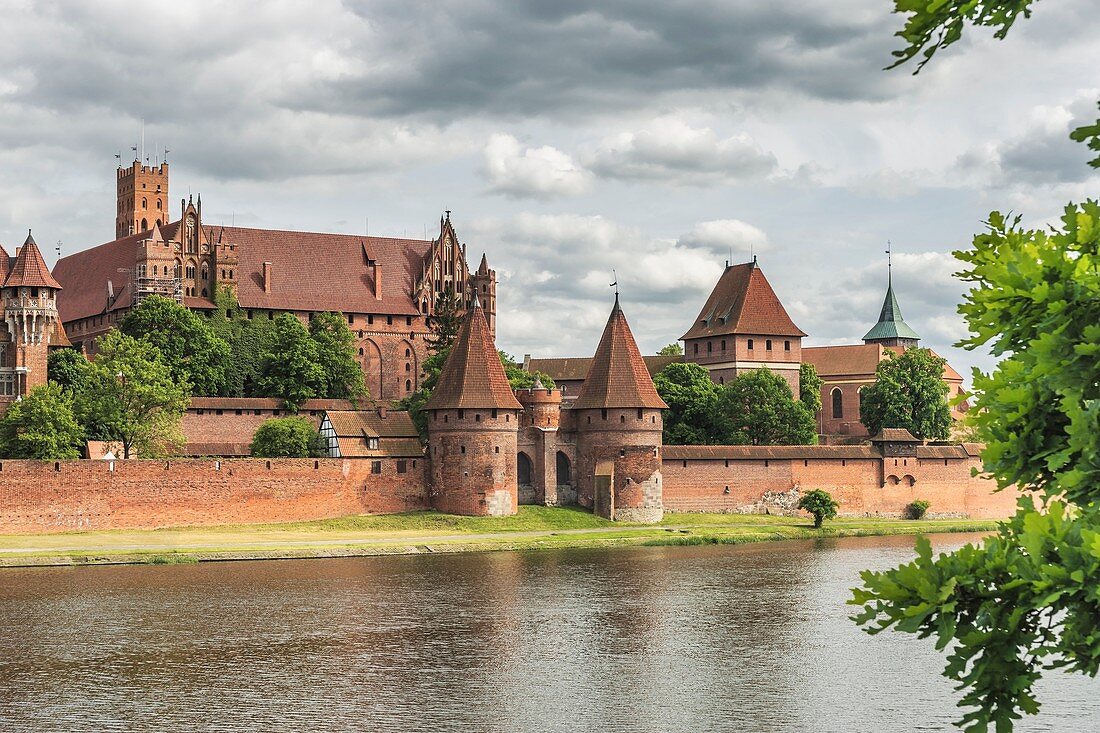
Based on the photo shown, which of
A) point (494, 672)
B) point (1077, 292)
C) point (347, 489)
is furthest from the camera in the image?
point (347, 489)

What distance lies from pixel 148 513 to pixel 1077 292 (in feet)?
131

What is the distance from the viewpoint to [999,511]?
192ft

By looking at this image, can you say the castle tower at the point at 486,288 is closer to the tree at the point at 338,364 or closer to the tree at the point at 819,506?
the tree at the point at 338,364

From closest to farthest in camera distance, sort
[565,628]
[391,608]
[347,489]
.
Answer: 1. [565,628]
2. [391,608]
3. [347,489]

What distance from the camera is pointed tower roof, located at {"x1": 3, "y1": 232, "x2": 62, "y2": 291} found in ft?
190

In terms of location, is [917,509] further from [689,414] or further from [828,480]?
[689,414]

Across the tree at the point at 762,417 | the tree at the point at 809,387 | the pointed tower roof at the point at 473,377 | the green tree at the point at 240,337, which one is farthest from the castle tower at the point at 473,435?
the tree at the point at 809,387

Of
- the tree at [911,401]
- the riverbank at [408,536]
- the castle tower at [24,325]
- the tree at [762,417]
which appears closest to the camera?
the riverbank at [408,536]

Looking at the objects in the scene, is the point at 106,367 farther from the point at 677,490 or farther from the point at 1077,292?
the point at 1077,292

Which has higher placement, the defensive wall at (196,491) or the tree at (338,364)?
the tree at (338,364)

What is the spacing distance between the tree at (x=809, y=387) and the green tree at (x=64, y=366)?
33319mm

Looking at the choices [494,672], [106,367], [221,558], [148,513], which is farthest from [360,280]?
[494,672]

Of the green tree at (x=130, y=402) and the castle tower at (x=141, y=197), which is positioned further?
the castle tower at (x=141, y=197)

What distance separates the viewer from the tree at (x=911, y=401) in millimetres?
65188
